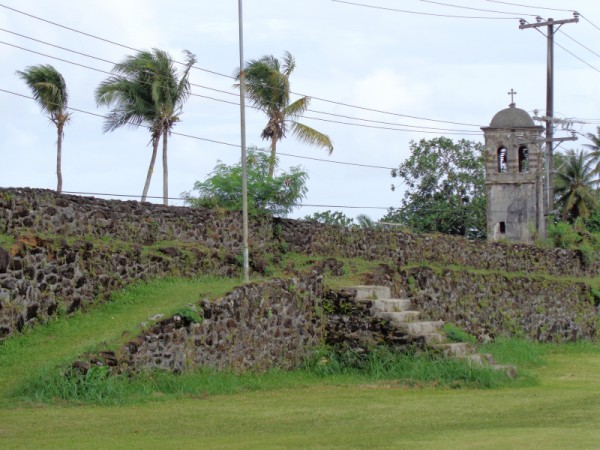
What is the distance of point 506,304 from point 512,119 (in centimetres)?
2170

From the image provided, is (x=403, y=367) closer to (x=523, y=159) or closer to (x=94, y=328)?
(x=94, y=328)

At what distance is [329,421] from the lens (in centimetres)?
1333

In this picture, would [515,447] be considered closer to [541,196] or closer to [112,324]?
[112,324]

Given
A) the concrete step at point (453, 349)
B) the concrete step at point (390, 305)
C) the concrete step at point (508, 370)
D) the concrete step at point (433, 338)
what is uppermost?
the concrete step at point (390, 305)

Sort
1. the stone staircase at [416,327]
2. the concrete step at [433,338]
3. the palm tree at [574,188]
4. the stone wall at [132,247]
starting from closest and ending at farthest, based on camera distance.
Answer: the stone wall at [132,247] < the stone staircase at [416,327] < the concrete step at [433,338] < the palm tree at [574,188]

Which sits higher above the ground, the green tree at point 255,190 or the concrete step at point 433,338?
the green tree at point 255,190

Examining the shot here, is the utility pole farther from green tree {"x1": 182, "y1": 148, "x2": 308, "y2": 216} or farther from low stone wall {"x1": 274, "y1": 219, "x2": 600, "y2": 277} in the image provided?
green tree {"x1": 182, "y1": 148, "x2": 308, "y2": 216}

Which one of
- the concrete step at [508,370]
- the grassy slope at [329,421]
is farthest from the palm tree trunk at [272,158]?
the grassy slope at [329,421]

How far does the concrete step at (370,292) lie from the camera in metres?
19.8

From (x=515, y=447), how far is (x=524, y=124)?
37.3 metres

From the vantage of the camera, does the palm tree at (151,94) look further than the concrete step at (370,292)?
Yes

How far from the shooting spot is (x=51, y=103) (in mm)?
37406

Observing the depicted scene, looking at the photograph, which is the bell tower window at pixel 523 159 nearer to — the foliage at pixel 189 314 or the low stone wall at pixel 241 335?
the low stone wall at pixel 241 335

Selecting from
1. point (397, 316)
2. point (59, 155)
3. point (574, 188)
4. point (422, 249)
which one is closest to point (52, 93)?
point (59, 155)
